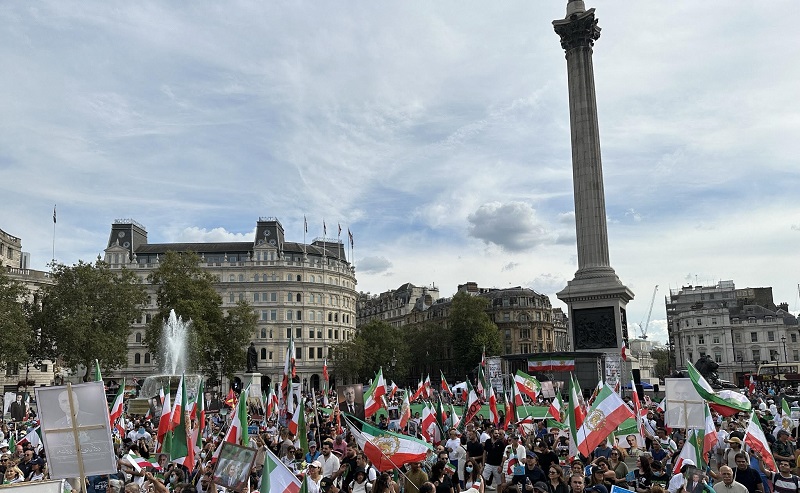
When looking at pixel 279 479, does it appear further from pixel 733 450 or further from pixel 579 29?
pixel 579 29

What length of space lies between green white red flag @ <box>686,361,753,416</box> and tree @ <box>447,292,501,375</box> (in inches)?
3043

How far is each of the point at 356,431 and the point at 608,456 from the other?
18.2 feet

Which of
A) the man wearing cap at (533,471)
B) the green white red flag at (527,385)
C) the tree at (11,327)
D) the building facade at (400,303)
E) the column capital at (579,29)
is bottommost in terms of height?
the man wearing cap at (533,471)

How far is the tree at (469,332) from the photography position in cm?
9481

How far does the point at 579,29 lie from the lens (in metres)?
52.0

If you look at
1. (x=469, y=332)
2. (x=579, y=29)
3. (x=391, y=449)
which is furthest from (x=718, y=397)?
(x=469, y=332)

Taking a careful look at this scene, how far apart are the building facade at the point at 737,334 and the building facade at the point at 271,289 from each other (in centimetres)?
6037

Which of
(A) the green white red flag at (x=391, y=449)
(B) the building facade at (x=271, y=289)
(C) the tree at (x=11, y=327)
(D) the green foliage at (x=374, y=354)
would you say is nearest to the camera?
(A) the green white red flag at (x=391, y=449)

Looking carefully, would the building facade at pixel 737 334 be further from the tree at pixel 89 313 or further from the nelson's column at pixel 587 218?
the tree at pixel 89 313

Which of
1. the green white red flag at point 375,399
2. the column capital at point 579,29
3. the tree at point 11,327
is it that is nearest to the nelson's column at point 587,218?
the column capital at point 579,29

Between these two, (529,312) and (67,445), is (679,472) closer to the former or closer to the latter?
(67,445)

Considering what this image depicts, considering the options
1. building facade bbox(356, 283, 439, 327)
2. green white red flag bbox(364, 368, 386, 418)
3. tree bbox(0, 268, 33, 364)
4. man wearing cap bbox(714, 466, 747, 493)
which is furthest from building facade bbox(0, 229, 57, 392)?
man wearing cap bbox(714, 466, 747, 493)

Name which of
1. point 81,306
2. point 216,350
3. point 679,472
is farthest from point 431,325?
point 679,472

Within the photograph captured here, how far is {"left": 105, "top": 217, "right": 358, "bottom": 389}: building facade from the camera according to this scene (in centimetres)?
10875
